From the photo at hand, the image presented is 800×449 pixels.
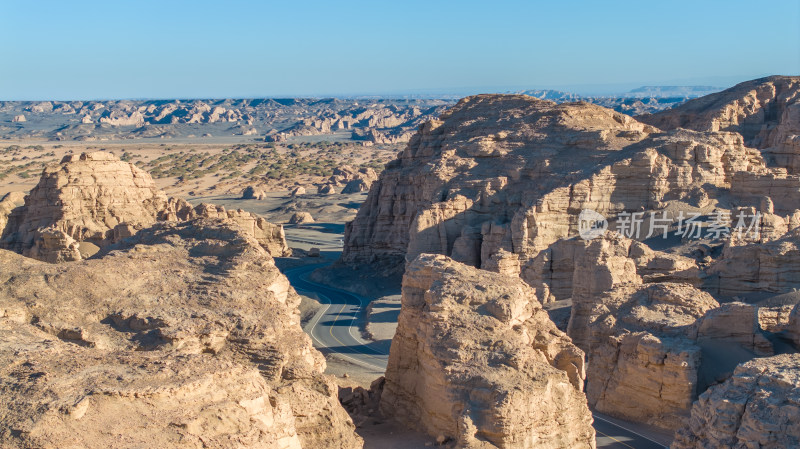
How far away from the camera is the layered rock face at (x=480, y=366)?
14859mm

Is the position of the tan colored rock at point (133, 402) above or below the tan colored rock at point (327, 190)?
above

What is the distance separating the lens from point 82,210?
36094 millimetres

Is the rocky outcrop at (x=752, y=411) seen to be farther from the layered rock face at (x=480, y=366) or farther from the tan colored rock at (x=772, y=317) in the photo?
the tan colored rock at (x=772, y=317)

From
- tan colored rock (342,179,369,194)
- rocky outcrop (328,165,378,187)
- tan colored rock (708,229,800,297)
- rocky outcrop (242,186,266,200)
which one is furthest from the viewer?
rocky outcrop (328,165,378,187)

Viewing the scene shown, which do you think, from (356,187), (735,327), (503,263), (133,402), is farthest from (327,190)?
(133,402)

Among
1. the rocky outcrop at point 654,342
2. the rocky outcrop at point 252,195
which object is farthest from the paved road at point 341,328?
the rocky outcrop at point 252,195

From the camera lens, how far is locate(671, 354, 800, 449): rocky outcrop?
47.8 ft

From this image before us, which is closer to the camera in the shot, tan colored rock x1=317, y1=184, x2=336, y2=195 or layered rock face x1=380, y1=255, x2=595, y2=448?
layered rock face x1=380, y1=255, x2=595, y2=448

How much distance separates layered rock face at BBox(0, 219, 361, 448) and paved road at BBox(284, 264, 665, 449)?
871 centimetres

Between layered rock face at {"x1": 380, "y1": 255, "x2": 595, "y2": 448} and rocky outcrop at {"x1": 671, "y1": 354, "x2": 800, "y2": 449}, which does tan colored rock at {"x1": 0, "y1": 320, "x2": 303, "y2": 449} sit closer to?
layered rock face at {"x1": 380, "y1": 255, "x2": 595, "y2": 448}

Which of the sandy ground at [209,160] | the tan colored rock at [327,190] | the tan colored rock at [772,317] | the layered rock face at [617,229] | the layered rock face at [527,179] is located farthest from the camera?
the sandy ground at [209,160]

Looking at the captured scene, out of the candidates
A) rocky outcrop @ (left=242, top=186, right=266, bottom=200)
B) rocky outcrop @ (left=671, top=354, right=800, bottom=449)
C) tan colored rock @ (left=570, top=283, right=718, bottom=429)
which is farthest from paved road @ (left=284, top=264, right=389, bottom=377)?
rocky outcrop @ (left=242, top=186, right=266, bottom=200)

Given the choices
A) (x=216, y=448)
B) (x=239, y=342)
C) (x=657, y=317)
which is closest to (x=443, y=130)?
(x=657, y=317)

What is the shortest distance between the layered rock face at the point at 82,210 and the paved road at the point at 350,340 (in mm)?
9096
